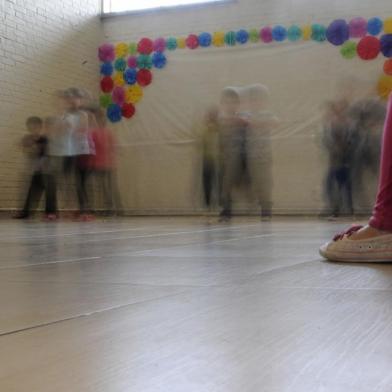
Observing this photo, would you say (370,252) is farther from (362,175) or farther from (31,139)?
(31,139)

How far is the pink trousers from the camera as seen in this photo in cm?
151

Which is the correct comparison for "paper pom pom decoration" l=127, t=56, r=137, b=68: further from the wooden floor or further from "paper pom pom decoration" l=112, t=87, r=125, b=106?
the wooden floor

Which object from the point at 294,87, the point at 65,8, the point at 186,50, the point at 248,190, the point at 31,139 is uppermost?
the point at 65,8

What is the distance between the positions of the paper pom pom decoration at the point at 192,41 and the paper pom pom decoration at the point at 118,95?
3.18ft

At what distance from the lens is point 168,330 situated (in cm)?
72

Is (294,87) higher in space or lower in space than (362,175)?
higher

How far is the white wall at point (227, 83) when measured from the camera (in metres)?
7.29

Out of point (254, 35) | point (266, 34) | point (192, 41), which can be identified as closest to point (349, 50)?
point (266, 34)

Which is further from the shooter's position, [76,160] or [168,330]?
[76,160]

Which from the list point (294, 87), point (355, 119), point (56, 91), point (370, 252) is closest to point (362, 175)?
point (355, 119)

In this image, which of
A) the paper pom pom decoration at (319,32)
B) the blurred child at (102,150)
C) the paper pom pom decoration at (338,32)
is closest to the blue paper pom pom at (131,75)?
the blurred child at (102,150)

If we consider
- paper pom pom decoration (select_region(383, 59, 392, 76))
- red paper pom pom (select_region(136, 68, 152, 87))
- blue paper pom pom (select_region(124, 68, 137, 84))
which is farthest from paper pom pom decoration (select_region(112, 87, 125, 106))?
paper pom pom decoration (select_region(383, 59, 392, 76))

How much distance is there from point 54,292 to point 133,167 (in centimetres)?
700

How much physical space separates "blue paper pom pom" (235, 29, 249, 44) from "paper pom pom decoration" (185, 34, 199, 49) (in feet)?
1.60
